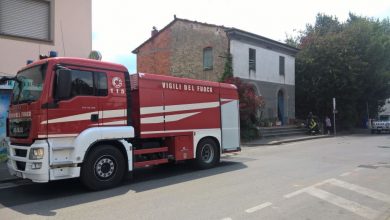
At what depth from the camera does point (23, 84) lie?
898 cm

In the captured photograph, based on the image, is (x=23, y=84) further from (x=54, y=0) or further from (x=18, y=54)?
→ (x=54, y=0)

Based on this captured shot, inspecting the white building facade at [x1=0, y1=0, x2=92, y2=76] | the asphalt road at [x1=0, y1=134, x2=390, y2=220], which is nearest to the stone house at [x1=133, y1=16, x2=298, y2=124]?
the white building facade at [x1=0, y1=0, x2=92, y2=76]

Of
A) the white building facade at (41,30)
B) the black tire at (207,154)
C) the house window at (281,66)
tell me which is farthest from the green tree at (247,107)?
the white building facade at (41,30)

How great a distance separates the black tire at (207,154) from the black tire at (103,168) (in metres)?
3.06

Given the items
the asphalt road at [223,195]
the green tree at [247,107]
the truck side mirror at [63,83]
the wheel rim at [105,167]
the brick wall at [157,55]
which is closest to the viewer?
the asphalt road at [223,195]

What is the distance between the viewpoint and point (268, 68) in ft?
99.1

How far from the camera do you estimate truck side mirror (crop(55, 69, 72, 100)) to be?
815 cm

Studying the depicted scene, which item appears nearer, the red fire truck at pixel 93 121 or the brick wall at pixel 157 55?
the red fire truck at pixel 93 121

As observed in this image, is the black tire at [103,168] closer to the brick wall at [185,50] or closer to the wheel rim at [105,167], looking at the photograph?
the wheel rim at [105,167]

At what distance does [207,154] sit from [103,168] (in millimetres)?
4176

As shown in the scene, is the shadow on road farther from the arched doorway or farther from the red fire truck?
the arched doorway

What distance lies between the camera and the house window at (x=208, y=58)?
2772 cm

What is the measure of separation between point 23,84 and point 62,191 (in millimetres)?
2578

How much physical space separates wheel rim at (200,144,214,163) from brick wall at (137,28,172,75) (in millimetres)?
18635
